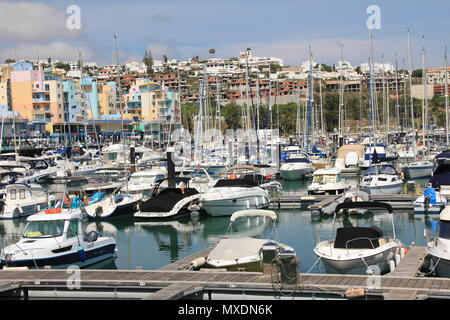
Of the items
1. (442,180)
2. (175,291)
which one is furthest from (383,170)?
(175,291)

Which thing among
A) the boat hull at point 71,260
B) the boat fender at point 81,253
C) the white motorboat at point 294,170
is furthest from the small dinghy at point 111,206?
the white motorboat at point 294,170

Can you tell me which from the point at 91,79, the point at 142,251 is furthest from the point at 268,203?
the point at 91,79

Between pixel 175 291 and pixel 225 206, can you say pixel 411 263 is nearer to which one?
pixel 175 291

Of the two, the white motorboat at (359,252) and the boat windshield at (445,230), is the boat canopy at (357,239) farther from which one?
the boat windshield at (445,230)

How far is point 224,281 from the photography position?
17.7 meters

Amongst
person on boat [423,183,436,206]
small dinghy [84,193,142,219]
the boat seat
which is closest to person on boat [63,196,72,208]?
small dinghy [84,193,142,219]

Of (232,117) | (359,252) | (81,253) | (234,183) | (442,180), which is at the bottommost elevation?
(81,253)

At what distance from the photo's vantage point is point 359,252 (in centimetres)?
1948

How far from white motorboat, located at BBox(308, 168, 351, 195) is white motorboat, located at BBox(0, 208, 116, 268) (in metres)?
19.5

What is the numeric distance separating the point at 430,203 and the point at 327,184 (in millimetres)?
8779

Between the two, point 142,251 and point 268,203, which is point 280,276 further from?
point 268,203

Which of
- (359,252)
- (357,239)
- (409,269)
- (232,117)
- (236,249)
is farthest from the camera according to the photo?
(232,117)

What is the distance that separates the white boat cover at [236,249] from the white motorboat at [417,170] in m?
32.7

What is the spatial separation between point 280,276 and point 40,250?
8.75 metres
